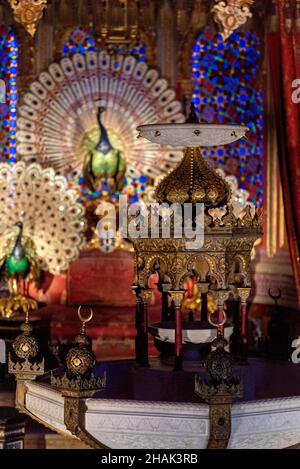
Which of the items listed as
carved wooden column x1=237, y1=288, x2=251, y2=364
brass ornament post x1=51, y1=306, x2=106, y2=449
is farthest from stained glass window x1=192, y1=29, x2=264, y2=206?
brass ornament post x1=51, y1=306, x2=106, y2=449

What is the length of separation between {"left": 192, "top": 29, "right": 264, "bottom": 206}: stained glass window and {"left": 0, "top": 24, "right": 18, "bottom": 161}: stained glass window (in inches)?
59.2

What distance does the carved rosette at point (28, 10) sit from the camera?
28.3ft

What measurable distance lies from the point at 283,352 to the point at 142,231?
1718mm

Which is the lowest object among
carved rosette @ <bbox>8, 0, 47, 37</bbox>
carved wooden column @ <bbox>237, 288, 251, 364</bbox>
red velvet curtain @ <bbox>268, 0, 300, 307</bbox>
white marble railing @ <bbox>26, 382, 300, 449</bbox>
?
white marble railing @ <bbox>26, 382, 300, 449</bbox>

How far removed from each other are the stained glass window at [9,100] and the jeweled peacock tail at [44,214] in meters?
0.35

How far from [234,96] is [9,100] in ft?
6.17

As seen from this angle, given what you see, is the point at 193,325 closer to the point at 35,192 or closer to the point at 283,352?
the point at 283,352

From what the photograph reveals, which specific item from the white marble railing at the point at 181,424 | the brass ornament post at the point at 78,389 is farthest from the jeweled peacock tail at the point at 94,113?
the white marble railing at the point at 181,424

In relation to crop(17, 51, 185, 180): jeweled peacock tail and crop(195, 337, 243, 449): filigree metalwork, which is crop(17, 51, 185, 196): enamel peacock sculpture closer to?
crop(17, 51, 185, 180): jeweled peacock tail

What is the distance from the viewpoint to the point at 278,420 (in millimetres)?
5500

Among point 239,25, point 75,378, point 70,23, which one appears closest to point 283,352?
point 75,378

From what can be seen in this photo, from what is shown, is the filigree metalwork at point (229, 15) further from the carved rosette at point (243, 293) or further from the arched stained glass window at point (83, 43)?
the carved rosette at point (243, 293)

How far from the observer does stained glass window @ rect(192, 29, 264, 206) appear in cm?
969

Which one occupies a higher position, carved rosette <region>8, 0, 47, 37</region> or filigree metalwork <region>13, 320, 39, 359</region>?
carved rosette <region>8, 0, 47, 37</region>
